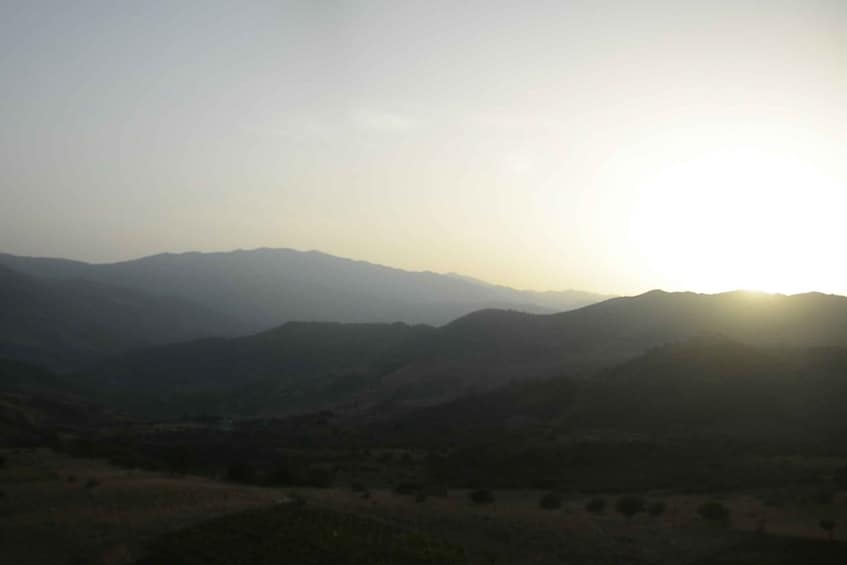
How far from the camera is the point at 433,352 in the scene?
98062mm

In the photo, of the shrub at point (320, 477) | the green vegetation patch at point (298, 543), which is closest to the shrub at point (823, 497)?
the green vegetation patch at point (298, 543)

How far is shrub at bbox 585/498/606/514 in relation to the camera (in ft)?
79.1

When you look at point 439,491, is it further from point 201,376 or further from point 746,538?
point 201,376

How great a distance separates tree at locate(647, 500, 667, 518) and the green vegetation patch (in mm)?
7548

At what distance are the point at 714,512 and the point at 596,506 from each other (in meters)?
3.58

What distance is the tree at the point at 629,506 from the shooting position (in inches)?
922

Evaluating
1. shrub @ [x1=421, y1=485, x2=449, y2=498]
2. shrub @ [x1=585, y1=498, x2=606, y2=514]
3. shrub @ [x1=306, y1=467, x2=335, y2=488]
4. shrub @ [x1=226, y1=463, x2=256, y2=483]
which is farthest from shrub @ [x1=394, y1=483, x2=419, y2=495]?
shrub @ [x1=585, y1=498, x2=606, y2=514]

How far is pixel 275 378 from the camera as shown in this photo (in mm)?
110375

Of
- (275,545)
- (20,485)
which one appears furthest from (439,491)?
(20,485)

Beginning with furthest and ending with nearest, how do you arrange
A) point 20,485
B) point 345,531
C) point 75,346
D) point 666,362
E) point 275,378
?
point 75,346
point 275,378
point 666,362
point 20,485
point 345,531

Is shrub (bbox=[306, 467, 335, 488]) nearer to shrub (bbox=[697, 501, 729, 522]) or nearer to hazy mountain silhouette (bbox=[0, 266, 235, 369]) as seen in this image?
shrub (bbox=[697, 501, 729, 522])

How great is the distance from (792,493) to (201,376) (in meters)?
105

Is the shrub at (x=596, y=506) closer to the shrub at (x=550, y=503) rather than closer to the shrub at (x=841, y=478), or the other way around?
the shrub at (x=550, y=503)

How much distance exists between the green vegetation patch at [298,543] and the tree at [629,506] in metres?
7.16
